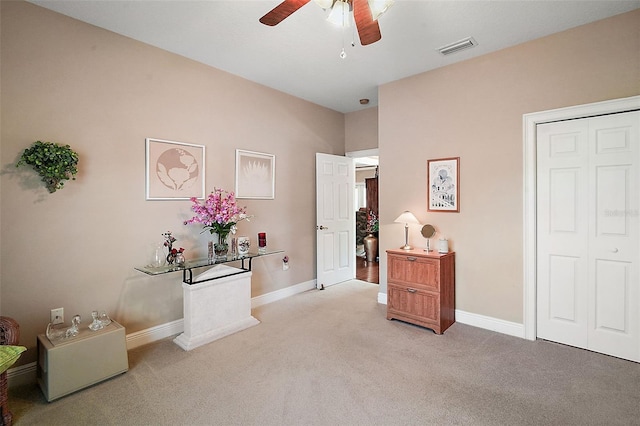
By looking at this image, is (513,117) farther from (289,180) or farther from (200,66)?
(200,66)

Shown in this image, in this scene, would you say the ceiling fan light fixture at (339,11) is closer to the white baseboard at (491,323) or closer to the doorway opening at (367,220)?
the white baseboard at (491,323)

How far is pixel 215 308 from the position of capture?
308cm

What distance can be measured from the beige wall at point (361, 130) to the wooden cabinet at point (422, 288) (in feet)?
7.02

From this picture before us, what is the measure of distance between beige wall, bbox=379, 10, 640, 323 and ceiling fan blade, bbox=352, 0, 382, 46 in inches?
72.4

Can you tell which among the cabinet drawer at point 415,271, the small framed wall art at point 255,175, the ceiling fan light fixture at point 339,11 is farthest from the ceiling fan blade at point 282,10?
the cabinet drawer at point 415,271

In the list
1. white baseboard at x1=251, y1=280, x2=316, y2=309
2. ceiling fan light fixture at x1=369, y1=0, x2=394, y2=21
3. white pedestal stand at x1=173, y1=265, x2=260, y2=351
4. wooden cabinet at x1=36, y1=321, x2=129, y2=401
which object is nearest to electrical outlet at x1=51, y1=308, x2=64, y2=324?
wooden cabinet at x1=36, y1=321, x2=129, y2=401

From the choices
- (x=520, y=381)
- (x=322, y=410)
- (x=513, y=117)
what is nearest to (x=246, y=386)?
(x=322, y=410)

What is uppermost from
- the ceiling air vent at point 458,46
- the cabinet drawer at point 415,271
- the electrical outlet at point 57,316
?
the ceiling air vent at point 458,46

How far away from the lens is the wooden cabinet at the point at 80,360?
82.2 inches

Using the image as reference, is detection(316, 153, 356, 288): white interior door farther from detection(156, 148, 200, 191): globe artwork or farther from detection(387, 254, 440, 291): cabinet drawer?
detection(156, 148, 200, 191): globe artwork

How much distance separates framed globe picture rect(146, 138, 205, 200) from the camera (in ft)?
9.84

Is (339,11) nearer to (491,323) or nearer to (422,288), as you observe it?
(422,288)

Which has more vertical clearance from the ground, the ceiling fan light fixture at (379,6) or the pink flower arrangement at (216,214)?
the ceiling fan light fixture at (379,6)

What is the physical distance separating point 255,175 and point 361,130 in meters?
2.04
